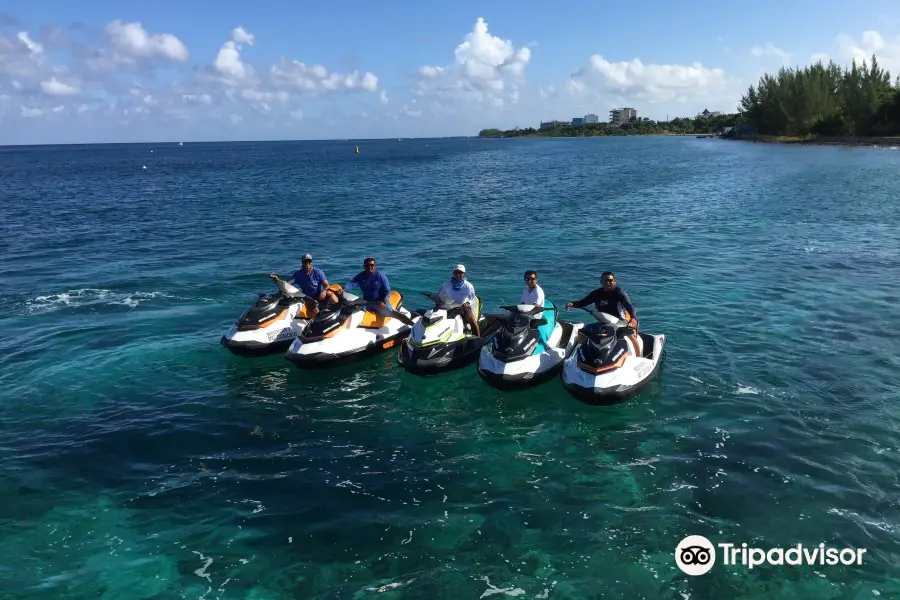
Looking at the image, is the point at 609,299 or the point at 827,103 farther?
the point at 827,103

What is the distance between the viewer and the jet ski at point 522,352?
10.7 m

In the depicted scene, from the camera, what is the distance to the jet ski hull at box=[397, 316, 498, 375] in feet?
37.7

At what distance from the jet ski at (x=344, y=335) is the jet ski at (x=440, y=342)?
3.62ft

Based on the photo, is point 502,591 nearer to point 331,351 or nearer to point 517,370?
point 517,370

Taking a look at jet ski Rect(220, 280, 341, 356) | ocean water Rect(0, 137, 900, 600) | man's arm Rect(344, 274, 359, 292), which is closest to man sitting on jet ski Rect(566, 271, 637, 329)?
ocean water Rect(0, 137, 900, 600)

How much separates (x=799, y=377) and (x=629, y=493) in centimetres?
565

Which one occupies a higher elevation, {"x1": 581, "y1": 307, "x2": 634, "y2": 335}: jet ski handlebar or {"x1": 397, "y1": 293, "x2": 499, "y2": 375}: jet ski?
{"x1": 581, "y1": 307, "x2": 634, "y2": 335}: jet ski handlebar

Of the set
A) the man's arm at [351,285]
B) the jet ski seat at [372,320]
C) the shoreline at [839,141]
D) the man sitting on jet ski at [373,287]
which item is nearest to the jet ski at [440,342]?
the jet ski seat at [372,320]

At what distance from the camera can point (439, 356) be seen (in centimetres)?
1158

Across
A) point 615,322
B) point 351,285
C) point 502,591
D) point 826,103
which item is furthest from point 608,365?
point 826,103

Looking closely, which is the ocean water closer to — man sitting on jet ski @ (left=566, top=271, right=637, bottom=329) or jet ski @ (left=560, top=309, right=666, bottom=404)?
jet ski @ (left=560, top=309, right=666, bottom=404)

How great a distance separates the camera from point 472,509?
318 inches

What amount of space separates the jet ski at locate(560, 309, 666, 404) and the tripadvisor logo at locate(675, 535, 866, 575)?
10.5ft

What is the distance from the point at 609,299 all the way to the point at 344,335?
5548 millimetres
